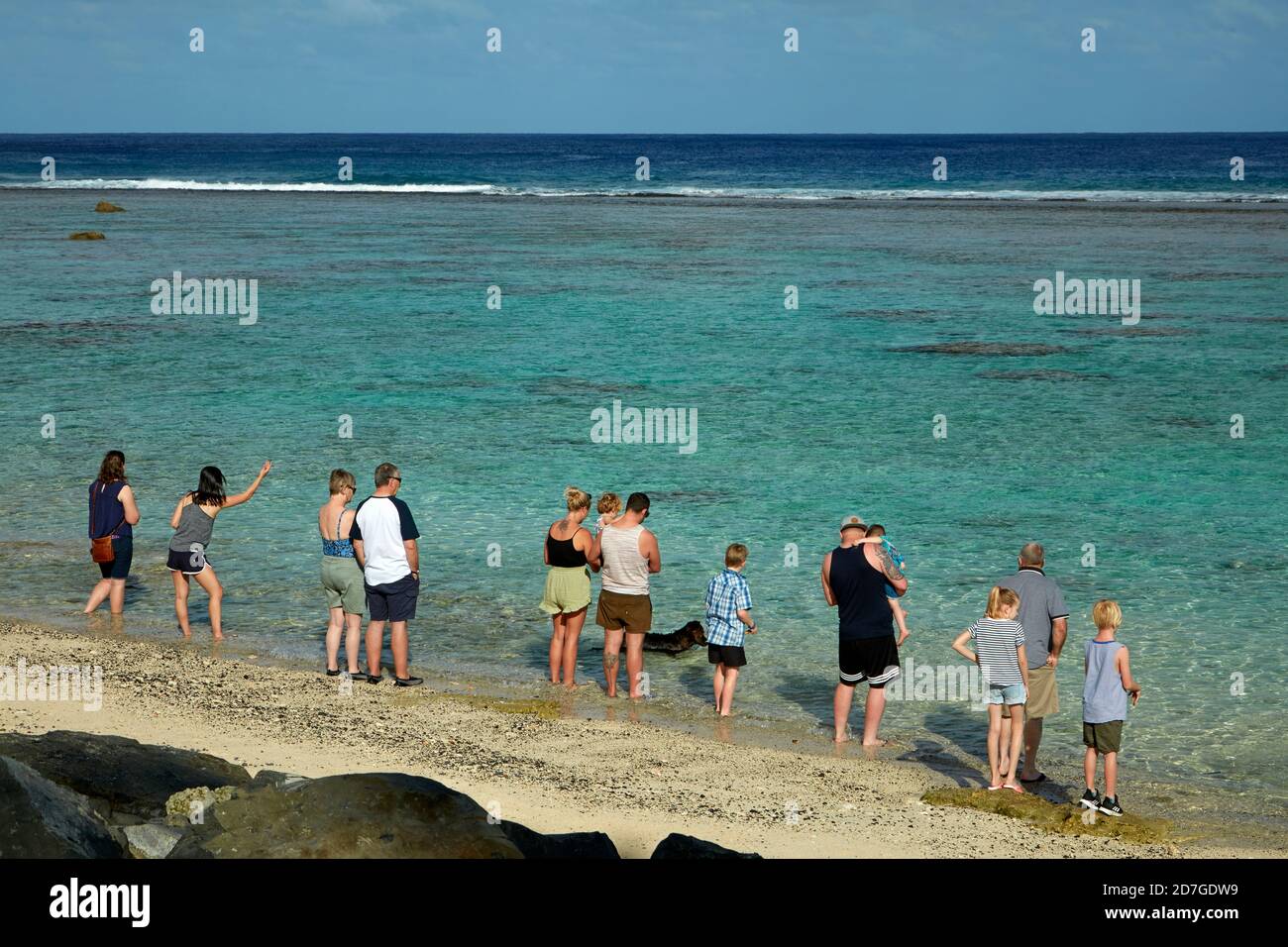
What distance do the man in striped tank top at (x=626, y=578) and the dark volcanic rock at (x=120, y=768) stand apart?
3.77 metres

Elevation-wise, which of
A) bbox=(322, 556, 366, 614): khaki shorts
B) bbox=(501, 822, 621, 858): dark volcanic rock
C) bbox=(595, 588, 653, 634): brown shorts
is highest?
bbox=(322, 556, 366, 614): khaki shorts

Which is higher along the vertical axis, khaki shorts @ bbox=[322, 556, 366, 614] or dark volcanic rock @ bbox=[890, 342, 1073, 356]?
dark volcanic rock @ bbox=[890, 342, 1073, 356]

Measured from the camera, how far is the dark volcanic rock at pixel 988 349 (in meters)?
29.0

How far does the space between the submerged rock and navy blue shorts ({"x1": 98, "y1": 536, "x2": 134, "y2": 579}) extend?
8.26 metres

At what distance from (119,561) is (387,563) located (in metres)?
3.56

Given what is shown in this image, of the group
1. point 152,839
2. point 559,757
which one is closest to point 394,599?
point 559,757

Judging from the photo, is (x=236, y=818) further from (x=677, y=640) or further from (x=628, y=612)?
(x=677, y=640)

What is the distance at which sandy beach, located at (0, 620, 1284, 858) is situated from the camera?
8.65m

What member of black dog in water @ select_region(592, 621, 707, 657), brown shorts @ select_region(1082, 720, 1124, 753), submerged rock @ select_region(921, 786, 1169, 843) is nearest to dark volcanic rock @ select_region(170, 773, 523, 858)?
submerged rock @ select_region(921, 786, 1169, 843)

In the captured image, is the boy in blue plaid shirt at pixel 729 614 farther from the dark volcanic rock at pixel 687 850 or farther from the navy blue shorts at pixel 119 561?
the navy blue shorts at pixel 119 561

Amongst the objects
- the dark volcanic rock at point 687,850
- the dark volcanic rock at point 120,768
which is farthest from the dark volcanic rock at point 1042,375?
the dark volcanic rock at point 120,768

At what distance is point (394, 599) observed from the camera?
1155 cm

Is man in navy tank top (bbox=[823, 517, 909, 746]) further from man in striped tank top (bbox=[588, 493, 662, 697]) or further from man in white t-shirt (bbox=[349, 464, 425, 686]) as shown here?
man in white t-shirt (bbox=[349, 464, 425, 686])
